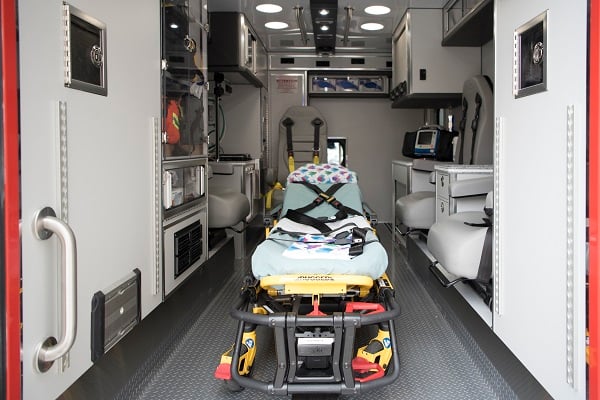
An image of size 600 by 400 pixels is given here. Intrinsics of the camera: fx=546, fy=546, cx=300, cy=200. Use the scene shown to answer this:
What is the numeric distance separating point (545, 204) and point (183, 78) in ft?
7.43

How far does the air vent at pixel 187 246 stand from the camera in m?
3.19

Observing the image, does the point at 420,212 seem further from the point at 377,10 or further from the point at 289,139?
the point at 289,139

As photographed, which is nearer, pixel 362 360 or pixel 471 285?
pixel 362 360

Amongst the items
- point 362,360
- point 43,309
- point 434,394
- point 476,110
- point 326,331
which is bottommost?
point 434,394

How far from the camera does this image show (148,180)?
2.72 m

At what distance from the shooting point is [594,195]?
1.54m

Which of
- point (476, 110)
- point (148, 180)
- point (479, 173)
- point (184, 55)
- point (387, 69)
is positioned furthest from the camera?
point (387, 69)

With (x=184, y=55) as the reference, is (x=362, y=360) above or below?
below

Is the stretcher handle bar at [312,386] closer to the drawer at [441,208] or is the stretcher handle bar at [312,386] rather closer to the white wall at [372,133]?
the drawer at [441,208]

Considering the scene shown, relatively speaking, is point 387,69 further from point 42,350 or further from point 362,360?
point 42,350

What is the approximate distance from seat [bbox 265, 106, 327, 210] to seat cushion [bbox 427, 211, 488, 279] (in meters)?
4.41

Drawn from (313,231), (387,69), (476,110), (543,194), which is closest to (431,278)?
(313,231)

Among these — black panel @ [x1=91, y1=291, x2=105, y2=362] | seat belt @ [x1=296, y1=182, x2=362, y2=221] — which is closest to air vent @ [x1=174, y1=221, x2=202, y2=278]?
seat belt @ [x1=296, y1=182, x2=362, y2=221]

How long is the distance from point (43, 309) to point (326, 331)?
3.83ft
